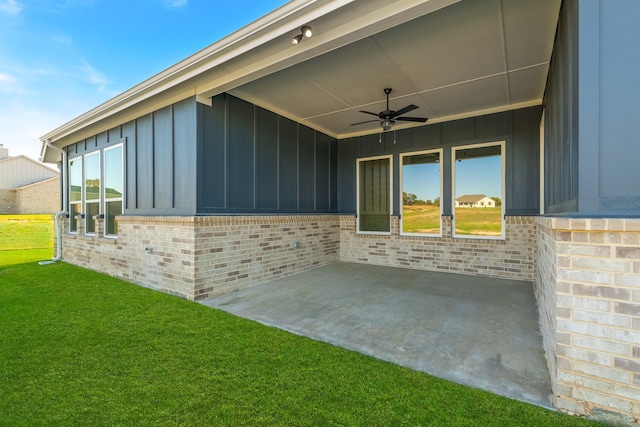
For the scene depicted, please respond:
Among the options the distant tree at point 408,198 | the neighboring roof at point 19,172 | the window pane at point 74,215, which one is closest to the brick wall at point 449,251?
the distant tree at point 408,198

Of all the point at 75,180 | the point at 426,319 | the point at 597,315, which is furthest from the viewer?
the point at 75,180

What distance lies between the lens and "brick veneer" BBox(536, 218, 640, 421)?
1601 mm

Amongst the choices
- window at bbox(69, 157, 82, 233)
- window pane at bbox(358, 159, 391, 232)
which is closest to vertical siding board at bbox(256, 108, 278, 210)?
window pane at bbox(358, 159, 391, 232)

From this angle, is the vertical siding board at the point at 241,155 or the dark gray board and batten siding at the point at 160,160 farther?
the vertical siding board at the point at 241,155

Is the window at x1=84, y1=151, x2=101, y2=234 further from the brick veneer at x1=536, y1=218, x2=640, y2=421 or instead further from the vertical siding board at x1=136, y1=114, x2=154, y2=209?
the brick veneer at x1=536, y1=218, x2=640, y2=421

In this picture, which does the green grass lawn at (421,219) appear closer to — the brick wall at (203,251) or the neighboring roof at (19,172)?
the brick wall at (203,251)

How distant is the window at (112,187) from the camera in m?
5.76

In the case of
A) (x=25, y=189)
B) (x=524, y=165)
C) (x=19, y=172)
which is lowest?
(x=524, y=165)

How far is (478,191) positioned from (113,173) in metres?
7.76

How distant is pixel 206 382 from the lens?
2.09 metres

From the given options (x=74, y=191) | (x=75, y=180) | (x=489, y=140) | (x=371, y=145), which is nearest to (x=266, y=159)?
(x=371, y=145)

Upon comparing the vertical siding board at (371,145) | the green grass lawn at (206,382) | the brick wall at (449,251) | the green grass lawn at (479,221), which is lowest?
the green grass lawn at (206,382)

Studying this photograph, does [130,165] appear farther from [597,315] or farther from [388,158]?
[597,315]

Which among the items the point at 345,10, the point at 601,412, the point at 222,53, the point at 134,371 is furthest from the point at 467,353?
the point at 222,53
